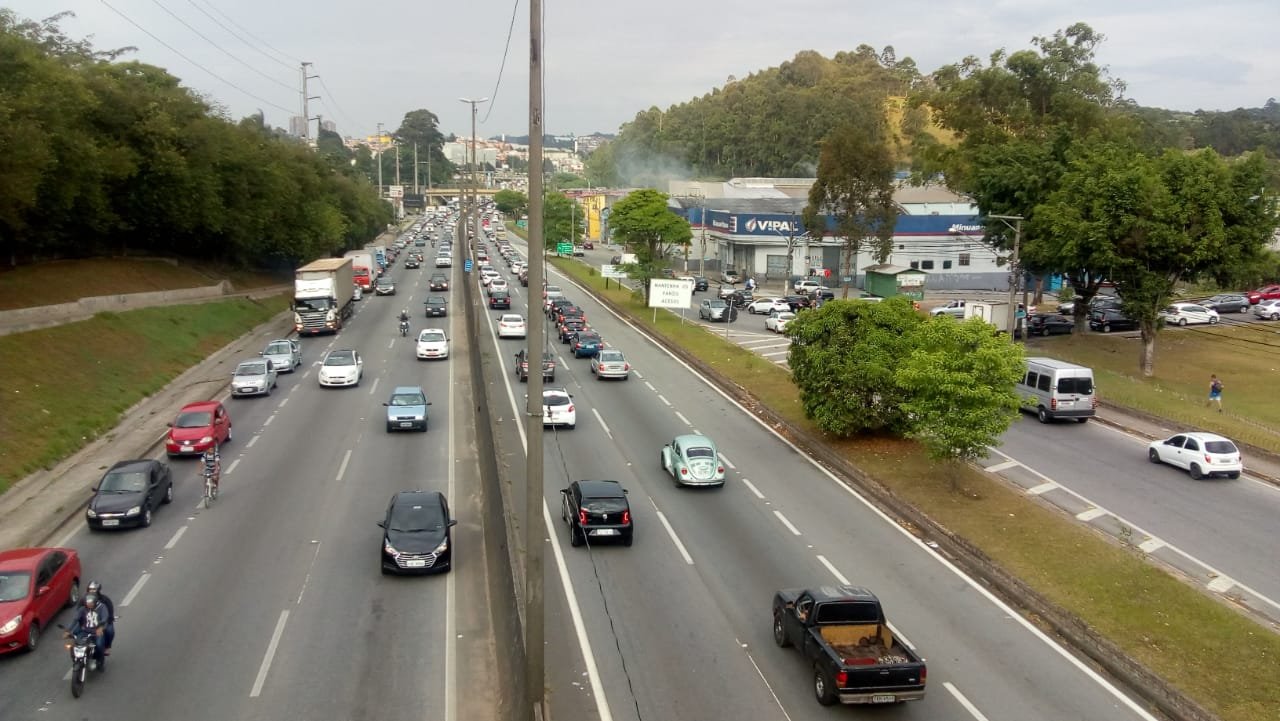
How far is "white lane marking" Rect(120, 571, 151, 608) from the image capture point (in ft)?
60.7

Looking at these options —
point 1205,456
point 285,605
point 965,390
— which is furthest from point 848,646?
point 1205,456

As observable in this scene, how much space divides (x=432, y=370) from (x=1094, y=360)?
3305 cm

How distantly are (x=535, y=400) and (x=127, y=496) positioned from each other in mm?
14224

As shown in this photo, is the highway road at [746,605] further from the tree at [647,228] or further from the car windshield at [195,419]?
the tree at [647,228]

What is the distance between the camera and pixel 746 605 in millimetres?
18891

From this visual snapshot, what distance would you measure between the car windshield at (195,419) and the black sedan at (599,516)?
1369cm

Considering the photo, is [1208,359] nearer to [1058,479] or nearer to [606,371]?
[1058,479]

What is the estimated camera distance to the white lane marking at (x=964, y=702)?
48.5 feet

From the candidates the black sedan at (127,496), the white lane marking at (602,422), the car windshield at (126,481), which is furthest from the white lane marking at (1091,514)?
the car windshield at (126,481)

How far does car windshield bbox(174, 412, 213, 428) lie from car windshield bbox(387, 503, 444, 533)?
11814mm

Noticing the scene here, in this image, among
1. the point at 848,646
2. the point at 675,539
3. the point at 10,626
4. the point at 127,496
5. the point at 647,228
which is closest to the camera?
the point at 848,646

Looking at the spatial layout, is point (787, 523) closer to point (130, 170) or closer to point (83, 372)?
point (83, 372)

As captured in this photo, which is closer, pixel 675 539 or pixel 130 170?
pixel 675 539

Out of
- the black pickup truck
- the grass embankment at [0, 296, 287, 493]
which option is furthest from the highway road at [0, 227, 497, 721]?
the black pickup truck
